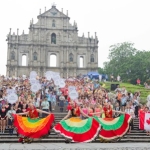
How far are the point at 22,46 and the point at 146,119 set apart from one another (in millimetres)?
58591

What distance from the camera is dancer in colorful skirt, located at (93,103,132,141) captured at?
43.8 ft

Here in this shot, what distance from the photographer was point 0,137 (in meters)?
14.6

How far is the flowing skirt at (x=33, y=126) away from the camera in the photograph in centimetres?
1273

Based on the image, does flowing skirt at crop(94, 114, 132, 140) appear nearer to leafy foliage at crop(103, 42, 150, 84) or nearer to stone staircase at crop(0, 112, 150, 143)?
stone staircase at crop(0, 112, 150, 143)

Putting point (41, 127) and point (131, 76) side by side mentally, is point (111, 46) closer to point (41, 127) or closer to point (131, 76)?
point (131, 76)

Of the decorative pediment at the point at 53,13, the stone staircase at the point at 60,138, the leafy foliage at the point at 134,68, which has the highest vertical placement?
the decorative pediment at the point at 53,13

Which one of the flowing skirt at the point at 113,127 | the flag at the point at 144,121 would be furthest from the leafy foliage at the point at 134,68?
the flowing skirt at the point at 113,127

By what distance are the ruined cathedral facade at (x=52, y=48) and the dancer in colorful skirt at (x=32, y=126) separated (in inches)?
2265

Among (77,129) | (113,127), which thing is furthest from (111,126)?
(77,129)

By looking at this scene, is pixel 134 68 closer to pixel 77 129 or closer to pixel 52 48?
pixel 52 48

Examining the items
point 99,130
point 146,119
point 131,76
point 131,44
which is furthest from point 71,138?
point 131,44

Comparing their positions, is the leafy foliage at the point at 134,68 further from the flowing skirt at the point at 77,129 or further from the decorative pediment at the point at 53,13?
the flowing skirt at the point at 77,129

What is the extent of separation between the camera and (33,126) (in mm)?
12945

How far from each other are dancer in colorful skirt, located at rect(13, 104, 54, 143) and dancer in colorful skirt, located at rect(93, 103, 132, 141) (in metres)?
2.18
